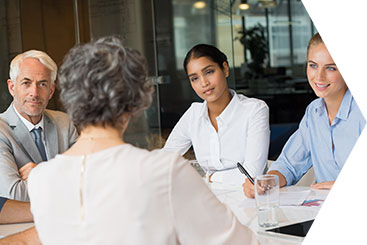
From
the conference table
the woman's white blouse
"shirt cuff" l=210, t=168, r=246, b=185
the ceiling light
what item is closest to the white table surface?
the conference table

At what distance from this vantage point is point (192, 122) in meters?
3.27

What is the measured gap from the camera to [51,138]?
2766 millimetres

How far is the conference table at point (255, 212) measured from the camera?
1639 millimetres

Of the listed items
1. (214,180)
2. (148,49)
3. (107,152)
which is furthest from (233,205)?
(148,49)

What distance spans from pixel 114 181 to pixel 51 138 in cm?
167

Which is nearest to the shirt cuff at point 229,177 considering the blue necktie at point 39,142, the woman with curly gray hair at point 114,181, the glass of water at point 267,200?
the glass of water at point 267,200

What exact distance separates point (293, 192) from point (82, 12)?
15.3 ft

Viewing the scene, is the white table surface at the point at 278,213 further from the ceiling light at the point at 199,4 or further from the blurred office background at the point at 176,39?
the ceiling light at the point at 199,4

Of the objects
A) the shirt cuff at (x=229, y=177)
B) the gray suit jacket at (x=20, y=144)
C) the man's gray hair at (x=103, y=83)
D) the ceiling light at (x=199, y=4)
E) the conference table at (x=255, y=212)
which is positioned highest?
the ceiling light at (x=199, y=4)

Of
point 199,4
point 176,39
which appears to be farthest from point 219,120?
point 199,4

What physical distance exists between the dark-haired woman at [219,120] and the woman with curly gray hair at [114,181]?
1724 mm

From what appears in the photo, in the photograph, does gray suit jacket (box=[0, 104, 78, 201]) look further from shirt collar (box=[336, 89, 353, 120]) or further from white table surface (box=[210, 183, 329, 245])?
shirt collar (box=[336, 89, 353, 120])

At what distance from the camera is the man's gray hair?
Answer: 4.07 feet

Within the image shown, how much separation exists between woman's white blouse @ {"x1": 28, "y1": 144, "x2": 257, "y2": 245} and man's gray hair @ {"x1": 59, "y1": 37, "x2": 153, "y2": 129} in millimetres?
104
